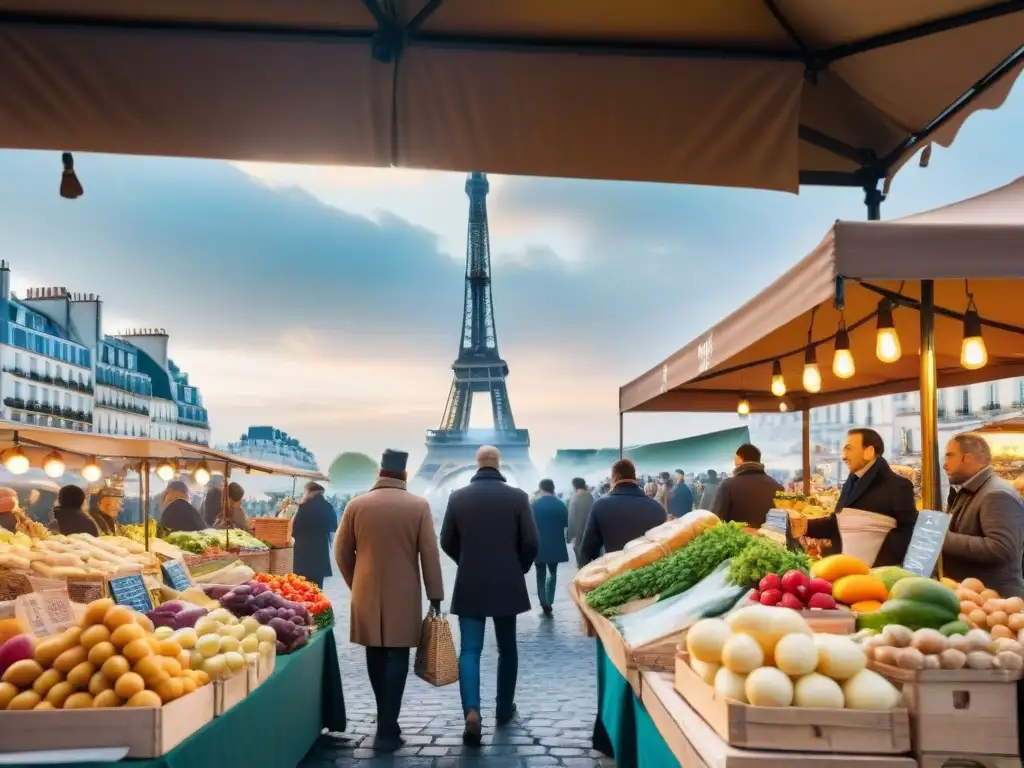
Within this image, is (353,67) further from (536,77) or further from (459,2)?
(536,77)

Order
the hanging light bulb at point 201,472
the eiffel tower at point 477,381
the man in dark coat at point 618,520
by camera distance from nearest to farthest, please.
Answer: the man in dark coat at point 618,520, the hanging light bulb at point 201,472, the eiffel tower at point 477,381

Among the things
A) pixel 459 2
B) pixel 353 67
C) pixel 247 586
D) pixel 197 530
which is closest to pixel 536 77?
pixel 459 2

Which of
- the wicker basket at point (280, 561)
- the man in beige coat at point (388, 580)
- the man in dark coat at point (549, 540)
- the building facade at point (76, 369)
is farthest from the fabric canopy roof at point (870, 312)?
the building facade at point (76, 369)

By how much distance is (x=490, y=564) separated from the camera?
6.29 meters

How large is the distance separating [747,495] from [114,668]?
626 cm

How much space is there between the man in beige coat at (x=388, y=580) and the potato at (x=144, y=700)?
286 centimetres

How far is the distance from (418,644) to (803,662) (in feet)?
12.5

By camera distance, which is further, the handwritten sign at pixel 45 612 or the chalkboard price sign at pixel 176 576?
the chalkboard price sign at pixel 176 576

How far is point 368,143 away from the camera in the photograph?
3465 mm

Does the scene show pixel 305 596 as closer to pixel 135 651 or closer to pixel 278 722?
pixel 278 722

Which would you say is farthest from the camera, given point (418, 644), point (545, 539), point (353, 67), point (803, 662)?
point (545, 539)

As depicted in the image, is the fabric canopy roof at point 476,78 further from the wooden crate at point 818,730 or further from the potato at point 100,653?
the wooden crate at point 818,730

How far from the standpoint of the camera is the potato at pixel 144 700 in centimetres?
314

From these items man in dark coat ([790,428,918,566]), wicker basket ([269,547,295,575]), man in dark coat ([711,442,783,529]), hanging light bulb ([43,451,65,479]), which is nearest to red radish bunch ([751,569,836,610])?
man in dark coat ([790,428,918,566])
